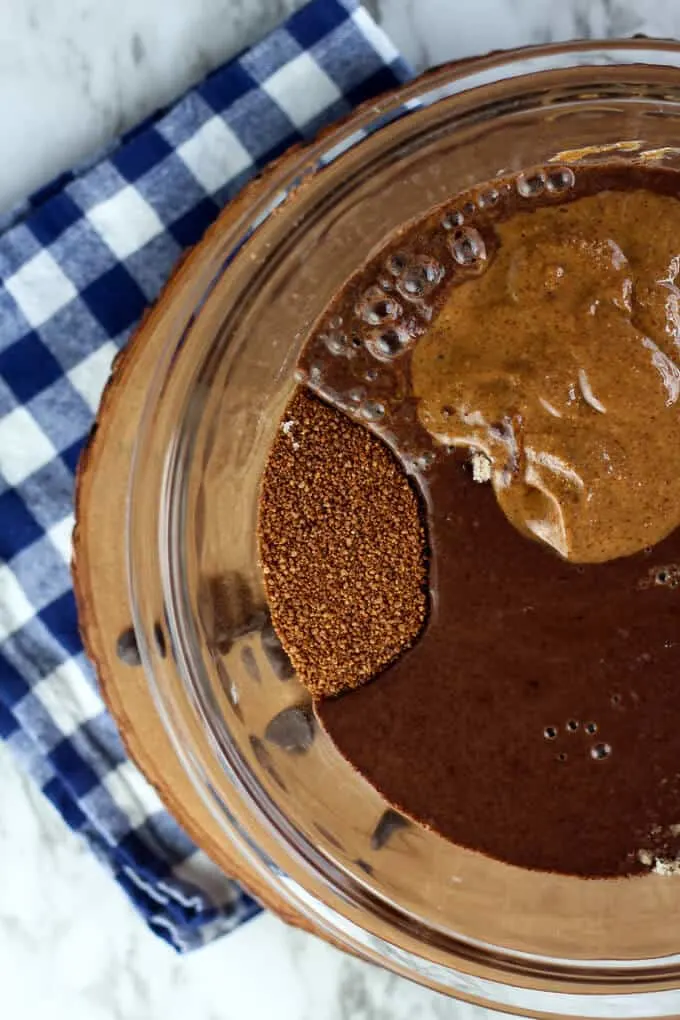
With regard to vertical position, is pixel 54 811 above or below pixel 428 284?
below

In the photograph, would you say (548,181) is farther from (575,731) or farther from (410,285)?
(575,731)

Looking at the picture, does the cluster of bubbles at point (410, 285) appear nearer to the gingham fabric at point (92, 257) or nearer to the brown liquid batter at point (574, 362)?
the brown liquid batter at point (574, 362)

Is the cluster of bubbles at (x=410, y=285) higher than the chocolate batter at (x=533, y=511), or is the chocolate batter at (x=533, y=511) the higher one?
the cluster of bubbles at (x=410, y=285)

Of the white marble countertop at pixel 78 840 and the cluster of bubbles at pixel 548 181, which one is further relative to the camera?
the white marble countertop at pixel 78 840

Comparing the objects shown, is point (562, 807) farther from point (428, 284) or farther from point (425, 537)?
point (428, 284)

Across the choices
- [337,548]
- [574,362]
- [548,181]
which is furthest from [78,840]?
[548,181]

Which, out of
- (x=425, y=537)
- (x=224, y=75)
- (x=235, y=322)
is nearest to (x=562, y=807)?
(x=425, y=537)

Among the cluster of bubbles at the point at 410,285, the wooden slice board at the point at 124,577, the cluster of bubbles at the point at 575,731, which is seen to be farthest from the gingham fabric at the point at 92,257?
the cluster of bubbles at the point at 575,731
